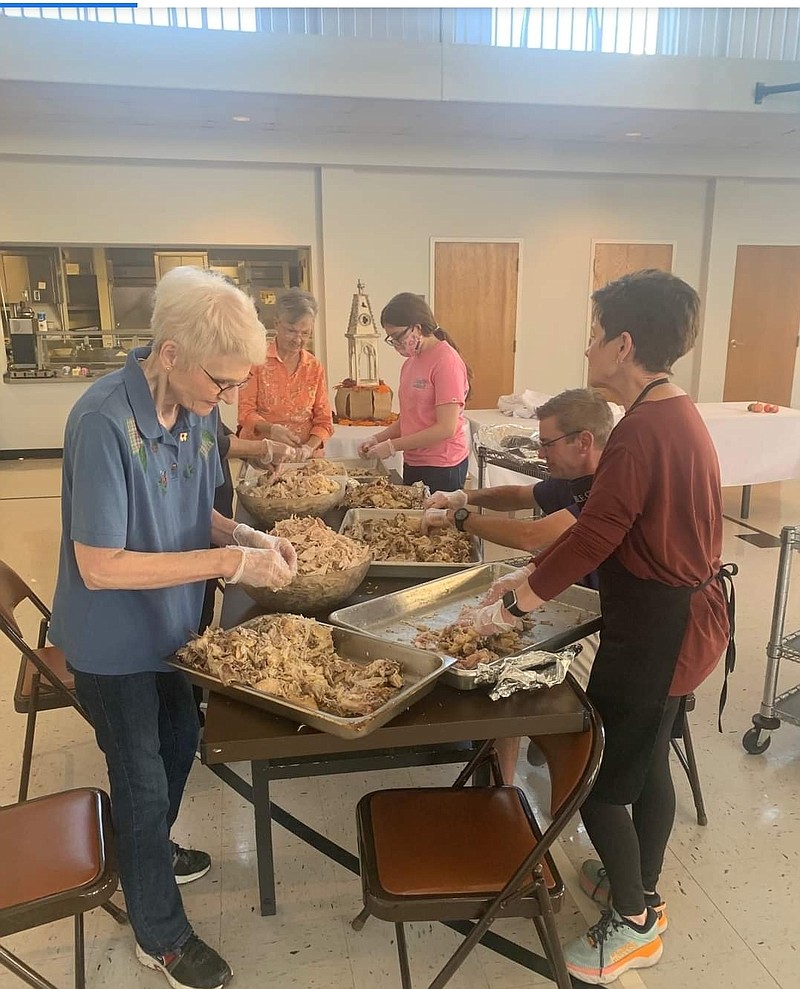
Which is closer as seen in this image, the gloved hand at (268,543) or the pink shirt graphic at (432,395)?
the gloved hand at (268,543)

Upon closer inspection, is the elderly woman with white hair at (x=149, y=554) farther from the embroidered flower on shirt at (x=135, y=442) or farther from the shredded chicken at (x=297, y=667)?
the shredded chicken at (x=297, y=667)

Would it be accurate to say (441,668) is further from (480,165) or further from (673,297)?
(480,165)

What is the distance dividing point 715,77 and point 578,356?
303cm

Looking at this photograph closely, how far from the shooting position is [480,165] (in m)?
7.23

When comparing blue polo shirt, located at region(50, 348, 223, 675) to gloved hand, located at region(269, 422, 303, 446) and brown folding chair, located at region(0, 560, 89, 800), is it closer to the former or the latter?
brown folding chair, located at region(0, 560, 89, 800)

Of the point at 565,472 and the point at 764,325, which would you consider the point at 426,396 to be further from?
the point at 764,325

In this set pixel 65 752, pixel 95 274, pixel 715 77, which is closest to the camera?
pixel 65 752

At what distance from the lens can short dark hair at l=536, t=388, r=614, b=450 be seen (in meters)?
1.98

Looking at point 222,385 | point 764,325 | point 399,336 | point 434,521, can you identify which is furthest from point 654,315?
point 764,325

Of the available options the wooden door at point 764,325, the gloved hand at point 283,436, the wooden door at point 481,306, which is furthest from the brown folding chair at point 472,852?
the wooden door at point 764,325

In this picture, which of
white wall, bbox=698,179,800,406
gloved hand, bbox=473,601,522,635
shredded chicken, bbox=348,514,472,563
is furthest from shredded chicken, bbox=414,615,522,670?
white wall, bbox=698,179,800,406

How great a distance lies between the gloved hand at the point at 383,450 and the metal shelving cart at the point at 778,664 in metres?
1.45

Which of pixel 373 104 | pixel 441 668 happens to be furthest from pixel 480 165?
pixel 441 668

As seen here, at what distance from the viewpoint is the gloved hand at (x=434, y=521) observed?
2254 millimetres
